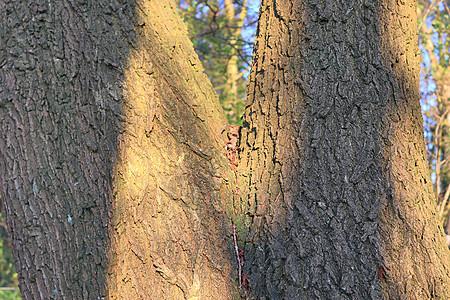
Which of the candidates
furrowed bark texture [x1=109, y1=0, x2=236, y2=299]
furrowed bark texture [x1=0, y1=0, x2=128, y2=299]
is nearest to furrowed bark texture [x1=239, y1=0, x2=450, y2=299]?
furrowed bark texture [x1=109, y1=0, x2=236, y2=299]

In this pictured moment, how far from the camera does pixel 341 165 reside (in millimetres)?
1697

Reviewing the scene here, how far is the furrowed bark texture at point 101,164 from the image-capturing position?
160cm

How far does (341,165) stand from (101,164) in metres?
0.97

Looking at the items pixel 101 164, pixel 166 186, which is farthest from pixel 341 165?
pixel 101 164

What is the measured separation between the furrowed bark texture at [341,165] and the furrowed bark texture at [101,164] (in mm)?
248

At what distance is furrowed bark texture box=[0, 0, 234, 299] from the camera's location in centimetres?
160

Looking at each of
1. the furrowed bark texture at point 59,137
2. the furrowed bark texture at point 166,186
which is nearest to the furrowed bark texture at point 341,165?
the furrowed bark texture at point 166,186

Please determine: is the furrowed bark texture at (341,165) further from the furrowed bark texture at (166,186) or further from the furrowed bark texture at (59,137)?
the furrowed bark texture at (59,137)

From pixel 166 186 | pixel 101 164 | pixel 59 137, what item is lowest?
pixel 166 186

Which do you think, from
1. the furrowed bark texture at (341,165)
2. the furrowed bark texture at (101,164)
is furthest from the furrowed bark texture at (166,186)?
the furrowed bark texture at (341,165)

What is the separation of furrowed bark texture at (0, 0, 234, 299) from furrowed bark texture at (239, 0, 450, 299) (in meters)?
0.25

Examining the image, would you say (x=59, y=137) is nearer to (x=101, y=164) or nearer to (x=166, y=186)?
(x=101, y=164)

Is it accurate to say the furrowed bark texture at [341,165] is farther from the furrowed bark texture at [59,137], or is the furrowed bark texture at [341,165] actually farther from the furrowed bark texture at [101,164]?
the furrowed bark texture at [59,137]

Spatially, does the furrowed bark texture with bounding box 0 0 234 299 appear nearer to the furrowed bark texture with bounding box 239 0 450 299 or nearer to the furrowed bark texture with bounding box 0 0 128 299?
the furrowed bark texture with bounding box 0 0 128 299
